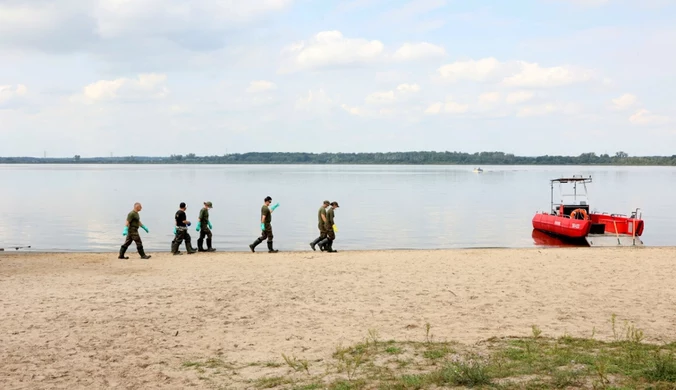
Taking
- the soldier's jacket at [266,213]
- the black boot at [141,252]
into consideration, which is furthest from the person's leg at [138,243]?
the soldier's jacket at [266,213]

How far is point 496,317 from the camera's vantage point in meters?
10.6

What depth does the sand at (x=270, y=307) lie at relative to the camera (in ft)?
27.2

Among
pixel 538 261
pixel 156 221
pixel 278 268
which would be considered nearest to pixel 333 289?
pixel 278 268

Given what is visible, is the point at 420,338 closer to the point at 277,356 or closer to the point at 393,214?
the point at 277,356

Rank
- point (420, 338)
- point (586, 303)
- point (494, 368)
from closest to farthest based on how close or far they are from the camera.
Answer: point (494, 368), point (420, 338), point (586, 303)

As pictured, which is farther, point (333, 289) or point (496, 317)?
point (333, 289)

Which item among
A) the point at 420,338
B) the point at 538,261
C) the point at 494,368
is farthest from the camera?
the point at 538,261

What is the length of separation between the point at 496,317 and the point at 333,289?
413cm

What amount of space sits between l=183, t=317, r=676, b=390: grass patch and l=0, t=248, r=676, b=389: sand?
387 mm

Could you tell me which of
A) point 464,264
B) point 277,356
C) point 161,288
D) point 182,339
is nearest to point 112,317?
point 182,339

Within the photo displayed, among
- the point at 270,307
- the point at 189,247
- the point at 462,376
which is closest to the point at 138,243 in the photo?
the point at 189,247

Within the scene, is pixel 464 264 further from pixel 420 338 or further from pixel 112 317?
pixel 112 317

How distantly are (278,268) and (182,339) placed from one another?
7709mm

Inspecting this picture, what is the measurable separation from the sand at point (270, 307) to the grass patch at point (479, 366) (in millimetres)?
387
